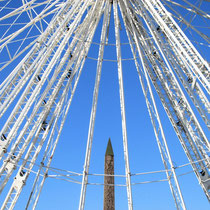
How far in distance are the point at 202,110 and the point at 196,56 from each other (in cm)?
333

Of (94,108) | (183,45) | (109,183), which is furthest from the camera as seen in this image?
(109,183)

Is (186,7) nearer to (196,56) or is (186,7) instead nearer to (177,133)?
(196,56)

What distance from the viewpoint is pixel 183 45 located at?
55.8ft

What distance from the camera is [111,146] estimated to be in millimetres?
40531

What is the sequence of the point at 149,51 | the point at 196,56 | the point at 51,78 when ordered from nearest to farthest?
1. the point at 196,56
2. the point at 51,78
3. the point at 149,51

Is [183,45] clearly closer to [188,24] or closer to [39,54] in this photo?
[188,24]

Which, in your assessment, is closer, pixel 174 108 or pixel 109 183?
pixel 174 108

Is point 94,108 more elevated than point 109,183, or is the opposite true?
point 109,183

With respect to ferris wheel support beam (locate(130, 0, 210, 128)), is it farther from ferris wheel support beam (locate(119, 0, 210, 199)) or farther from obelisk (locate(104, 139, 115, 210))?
obelisk (locate(104, 139, 115, 210))

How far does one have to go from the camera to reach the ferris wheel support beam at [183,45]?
16.0 meters

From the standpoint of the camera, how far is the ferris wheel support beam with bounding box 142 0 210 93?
52.4ft

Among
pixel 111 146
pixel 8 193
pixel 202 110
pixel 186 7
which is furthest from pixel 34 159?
pixel 111 146

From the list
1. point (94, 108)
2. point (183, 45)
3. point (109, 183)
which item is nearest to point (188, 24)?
point (183, 45)

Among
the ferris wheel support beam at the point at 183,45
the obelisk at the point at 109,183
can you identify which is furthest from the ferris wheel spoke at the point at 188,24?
the obelisk at the point at 109,183
